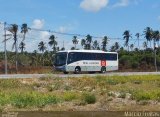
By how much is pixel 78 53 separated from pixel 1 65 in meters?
42.0

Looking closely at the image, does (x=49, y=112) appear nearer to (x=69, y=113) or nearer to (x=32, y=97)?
(x=69, y=113)

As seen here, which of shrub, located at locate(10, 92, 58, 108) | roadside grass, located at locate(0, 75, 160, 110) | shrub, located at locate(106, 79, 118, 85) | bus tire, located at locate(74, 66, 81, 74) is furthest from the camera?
bus tire, located at locate(74, 66, 81, 74)

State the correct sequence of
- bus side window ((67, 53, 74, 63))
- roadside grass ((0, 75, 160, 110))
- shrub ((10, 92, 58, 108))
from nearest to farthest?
shrub ((10, 92, 58, 108))
roadside grass ((0, 75, 160, 110))
bus side window ((67, 53, 74, 63))

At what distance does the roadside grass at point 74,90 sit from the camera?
890 inches

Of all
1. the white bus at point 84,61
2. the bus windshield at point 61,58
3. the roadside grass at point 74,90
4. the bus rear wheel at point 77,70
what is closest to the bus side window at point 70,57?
the white bus at point 84,61

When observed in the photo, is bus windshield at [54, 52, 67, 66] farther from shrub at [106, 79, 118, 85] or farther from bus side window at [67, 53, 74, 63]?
shrub at [106, 79, 118, 85]

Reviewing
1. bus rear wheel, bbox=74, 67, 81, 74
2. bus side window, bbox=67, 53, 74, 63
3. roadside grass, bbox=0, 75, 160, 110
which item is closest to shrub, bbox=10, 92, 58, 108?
roadside grass, bbox=0, 75, 160, 110

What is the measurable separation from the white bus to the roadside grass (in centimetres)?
1716

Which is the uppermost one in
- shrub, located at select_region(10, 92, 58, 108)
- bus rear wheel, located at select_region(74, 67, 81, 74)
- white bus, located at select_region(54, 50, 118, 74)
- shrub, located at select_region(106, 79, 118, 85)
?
white bus, located at select_region(54, 50, 118, 74)

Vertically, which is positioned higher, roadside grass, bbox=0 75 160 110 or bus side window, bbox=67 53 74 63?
bus side window, bbox=67 53 74 63

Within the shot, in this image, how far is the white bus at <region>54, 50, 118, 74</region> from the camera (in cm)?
5341

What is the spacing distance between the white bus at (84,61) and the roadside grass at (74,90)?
675 inches

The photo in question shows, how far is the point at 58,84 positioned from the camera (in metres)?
32.3

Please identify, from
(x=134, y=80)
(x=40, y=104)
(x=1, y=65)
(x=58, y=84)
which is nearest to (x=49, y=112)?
(x=40, y=104)
